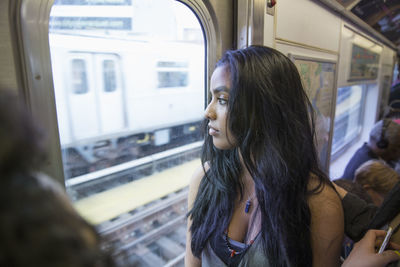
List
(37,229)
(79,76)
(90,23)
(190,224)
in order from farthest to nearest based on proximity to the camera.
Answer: (79,76)
(90,23)
(190,224)
(37,229)

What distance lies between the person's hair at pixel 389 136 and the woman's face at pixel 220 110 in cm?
275

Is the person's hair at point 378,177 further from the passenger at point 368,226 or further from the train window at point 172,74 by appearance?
the train window at point 172,74

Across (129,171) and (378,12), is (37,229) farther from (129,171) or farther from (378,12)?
(378,12)

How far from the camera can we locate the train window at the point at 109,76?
254cm

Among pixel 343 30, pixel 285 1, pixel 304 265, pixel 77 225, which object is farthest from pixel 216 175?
pixel 343 30

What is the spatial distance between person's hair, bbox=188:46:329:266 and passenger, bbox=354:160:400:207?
4.89ft

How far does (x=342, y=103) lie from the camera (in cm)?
387

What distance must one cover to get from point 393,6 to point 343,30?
110 cm

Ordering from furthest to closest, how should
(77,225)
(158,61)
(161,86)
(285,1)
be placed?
(161,86) < (158,61) < (285,1) < (77,225)

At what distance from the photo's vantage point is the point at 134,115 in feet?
9.88

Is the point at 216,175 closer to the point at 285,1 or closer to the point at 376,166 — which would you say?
the point at 285,1

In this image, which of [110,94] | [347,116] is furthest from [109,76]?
[347,116]

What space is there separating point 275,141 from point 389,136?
2702 millimetres

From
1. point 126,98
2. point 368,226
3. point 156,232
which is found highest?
point 126,98
